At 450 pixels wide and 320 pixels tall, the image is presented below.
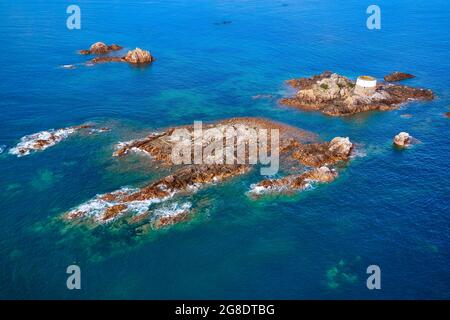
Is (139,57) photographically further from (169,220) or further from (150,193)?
(169,220)

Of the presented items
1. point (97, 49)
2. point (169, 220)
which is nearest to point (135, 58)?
point (97, 49)

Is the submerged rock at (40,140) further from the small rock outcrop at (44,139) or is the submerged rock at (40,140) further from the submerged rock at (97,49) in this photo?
the submerged rock at (97,49)

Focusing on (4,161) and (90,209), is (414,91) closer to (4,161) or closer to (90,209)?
(90,209)

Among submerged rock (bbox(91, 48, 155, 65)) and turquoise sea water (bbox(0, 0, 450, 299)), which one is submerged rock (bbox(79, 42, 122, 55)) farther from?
turquoise sea water (bbox(0, 0, 450, 299))

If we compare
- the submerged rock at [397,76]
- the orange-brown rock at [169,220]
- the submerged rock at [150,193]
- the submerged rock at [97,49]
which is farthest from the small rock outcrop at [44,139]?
the submerged rock at [397,76]

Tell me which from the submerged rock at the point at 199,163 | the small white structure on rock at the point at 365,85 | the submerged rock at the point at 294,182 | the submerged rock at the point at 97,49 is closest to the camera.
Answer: the submerged rock at the point at 199,163
